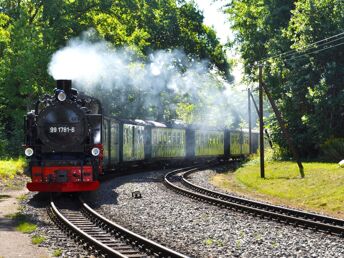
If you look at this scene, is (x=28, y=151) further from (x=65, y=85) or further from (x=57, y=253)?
(x=57, y=253)

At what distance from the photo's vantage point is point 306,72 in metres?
35.4

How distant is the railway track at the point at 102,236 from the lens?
10.7 m

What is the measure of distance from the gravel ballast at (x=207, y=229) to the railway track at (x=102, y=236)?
0.53m

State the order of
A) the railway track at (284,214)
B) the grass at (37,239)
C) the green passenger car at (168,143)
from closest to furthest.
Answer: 1. the grass at (37,239)
2. the railway track at (284,214)
3. the green passenger car at (168,143)

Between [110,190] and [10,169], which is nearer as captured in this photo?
[110,190]

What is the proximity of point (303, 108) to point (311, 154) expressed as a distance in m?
2.79

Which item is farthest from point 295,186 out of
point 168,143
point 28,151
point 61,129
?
point 168,143

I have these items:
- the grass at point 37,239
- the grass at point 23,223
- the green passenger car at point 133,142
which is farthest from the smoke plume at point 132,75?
the grass at point 37,239

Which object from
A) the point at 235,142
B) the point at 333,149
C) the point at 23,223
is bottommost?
the point at 23,223

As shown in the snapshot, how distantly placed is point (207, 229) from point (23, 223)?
4177 millimetres

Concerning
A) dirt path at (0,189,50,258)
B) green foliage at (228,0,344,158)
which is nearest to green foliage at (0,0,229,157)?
green foliage at (228,0,344,158)

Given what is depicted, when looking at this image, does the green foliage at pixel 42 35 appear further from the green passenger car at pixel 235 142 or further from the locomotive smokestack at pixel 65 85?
the locomotive smokestack at pixel 65 85

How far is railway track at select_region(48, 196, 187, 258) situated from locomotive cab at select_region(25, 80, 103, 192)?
1794 mm

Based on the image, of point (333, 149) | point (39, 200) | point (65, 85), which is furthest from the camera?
point (333, 149)
